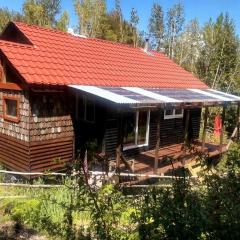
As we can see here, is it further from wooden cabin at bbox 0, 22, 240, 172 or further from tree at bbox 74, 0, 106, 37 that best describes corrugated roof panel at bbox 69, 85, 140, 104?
tree at bbox 74, 0, 106, 37

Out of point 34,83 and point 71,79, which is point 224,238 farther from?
point 71,79

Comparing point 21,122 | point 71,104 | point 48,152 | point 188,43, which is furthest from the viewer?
point 188,43

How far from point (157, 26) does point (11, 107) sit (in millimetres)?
36412

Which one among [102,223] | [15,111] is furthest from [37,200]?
[15,111]

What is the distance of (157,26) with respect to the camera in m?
45.3

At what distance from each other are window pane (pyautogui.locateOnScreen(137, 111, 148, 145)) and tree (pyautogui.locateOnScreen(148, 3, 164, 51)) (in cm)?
3220

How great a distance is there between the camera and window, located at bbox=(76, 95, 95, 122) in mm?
13062

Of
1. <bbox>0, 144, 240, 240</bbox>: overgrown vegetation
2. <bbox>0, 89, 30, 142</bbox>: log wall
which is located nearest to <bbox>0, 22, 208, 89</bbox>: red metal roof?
<bbox>0, 89, 30, 142</bbox>: log wall

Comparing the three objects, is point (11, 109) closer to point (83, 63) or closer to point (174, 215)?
point (83, 63)

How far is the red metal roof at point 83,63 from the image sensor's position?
38.0ft

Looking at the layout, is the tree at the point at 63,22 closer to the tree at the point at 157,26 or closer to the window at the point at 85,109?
the tree at the point at 157,26

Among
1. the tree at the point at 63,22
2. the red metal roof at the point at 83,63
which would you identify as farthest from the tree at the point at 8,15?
the red metal roof at the point at 83,63

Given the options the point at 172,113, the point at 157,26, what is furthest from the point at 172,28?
the point at 172,113

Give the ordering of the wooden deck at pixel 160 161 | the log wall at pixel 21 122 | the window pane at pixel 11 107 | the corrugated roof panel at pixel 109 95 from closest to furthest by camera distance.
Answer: the corrugated roof panel at pixel 109 95
the log wall at pixel 21 122
the window pane at pixel 11 107
the wooden deck at pixel 160 161
